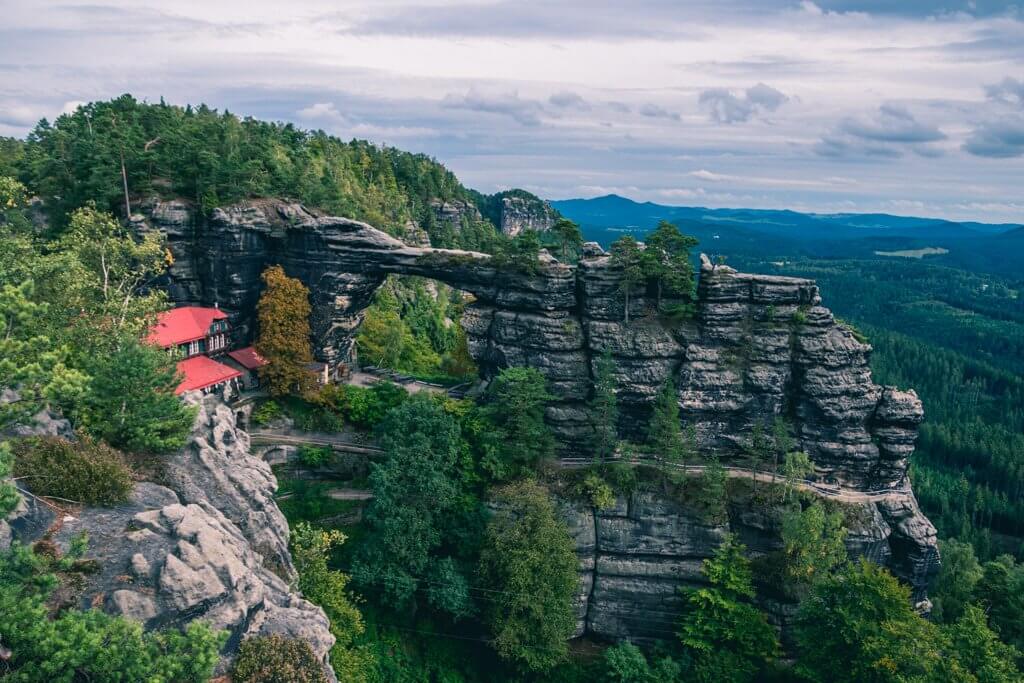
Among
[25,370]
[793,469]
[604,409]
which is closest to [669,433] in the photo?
[604,409]

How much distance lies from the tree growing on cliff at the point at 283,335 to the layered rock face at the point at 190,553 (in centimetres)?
1786

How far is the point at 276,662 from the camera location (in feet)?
67.5

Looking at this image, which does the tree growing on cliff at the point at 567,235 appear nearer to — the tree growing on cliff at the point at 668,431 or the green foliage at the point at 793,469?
the tree growing on cliff at the point at 668,431

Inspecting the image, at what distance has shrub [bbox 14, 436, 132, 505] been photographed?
72.8 ft

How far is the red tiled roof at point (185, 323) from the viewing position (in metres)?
43.4

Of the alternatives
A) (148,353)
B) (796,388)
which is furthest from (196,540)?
(796,388)

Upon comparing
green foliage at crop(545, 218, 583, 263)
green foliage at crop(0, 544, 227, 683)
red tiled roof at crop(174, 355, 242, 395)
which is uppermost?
green foliage at crop(545, 218, 583, 263)

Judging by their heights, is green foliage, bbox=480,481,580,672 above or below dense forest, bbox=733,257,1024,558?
→ above

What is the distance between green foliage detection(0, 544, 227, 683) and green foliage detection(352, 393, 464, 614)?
19.8 m

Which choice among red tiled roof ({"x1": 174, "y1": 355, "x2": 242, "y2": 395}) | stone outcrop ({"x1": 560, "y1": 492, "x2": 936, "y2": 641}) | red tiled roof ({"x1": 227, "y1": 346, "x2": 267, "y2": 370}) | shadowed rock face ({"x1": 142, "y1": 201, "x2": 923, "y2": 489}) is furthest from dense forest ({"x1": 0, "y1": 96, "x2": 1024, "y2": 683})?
red tiled roof ({"x1": 174, "y1": 355, "x2": 242, "y2": 395})

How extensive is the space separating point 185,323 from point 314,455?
13211 mm

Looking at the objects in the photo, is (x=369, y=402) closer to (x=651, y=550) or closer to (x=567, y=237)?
(x=567, y=237)

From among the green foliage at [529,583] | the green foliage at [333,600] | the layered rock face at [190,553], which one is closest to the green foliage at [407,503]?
the green foliage at [529,583]

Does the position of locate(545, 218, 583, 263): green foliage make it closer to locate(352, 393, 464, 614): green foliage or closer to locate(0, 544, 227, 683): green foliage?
locate(352, 393, 464, 614): green foliage
